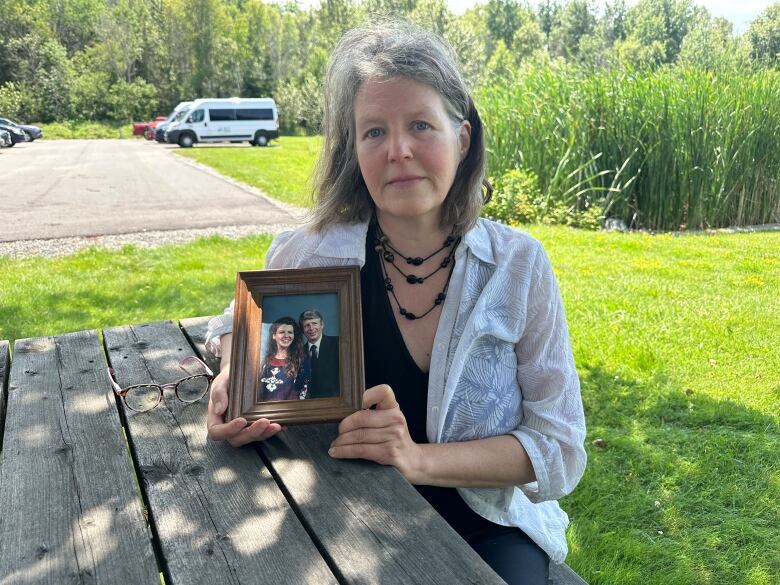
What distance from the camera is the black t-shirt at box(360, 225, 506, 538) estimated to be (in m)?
1.83

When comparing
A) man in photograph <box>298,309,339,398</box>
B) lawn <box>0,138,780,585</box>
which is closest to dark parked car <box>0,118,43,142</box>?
lawn <box>0,138,780,585</box>

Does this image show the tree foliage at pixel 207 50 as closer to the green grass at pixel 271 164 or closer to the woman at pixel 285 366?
the woman at pixel 285 366

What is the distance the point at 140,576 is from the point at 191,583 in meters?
0.10

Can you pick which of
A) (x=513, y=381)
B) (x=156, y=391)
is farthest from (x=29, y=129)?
(x=513, y=381)

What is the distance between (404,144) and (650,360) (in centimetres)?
357

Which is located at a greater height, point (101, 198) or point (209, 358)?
point (209, 358)

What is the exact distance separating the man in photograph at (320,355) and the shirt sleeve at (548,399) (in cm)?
50

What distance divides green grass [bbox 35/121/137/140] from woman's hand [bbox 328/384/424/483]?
13713 mm

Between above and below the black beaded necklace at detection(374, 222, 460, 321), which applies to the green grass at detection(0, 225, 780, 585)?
below

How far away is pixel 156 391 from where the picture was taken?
6.93ft

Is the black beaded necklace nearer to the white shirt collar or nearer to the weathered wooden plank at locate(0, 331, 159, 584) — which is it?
the white shirt collar

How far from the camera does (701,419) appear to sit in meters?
4.05

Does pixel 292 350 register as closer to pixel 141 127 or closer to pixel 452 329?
pixel 452 329

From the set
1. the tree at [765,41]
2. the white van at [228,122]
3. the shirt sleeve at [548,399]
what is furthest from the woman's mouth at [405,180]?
the white van at [228,122]
